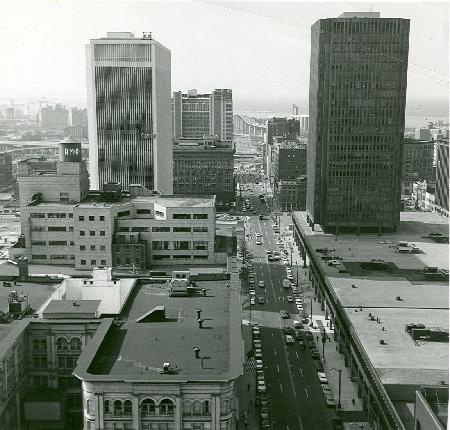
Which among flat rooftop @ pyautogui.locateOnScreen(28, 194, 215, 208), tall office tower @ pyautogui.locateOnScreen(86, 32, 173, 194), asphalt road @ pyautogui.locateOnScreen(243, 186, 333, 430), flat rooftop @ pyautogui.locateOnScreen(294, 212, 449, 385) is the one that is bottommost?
asphalt road @ pyautogui.locateOnScreen(243, 186, 333, 430)

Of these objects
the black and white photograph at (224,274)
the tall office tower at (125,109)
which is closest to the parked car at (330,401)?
the black and white photograph at (224,274)

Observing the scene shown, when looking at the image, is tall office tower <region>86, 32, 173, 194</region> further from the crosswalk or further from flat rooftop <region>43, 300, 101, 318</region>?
flat rooftop <region>43, 300, 101, 318</region>

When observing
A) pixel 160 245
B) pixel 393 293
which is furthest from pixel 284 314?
pixel 160 245

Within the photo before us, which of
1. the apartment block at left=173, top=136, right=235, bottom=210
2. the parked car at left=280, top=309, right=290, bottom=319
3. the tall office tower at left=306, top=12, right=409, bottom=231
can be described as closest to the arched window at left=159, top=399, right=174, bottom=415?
the parked car at left=280, top=309, right=290, bottom=319

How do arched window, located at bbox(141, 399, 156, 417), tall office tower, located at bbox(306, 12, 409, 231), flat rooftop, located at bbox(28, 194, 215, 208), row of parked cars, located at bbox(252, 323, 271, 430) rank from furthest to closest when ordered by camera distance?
1. tall office tower, located at bbox(306, 12, 409, 231)
2. flat rooftop, located at bbox(28, 194, 215, 208)
3. row of parked cars, located at bbox(252, 323, 271, 430)
4. arched window, located at bbox(141, 399, 156, 417)

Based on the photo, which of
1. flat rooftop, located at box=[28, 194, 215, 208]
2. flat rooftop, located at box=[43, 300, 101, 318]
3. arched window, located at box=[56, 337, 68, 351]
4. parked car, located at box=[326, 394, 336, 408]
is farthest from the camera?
flat rooftop, located at box=[28, 194, 215, 208]

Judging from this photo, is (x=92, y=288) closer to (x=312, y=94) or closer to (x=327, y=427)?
(x=327, y=427)

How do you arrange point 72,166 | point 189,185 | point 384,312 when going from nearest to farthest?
1. point 384,312
2. point 72,166
3. point 189,185

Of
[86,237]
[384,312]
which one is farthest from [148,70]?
[384,312]
